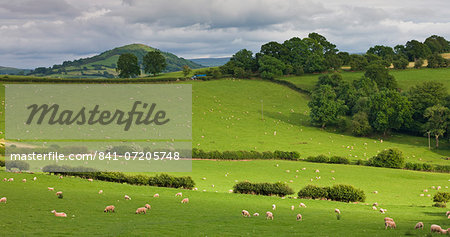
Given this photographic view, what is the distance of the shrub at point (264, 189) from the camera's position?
43.3 m

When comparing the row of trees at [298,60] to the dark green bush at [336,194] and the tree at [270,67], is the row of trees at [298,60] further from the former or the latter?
the dark green bush at [336,194]

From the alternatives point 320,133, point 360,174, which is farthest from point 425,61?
point 360,174

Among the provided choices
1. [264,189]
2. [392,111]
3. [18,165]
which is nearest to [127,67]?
[392,111]

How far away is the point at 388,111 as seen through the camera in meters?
93.6

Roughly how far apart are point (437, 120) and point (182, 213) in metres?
74.4

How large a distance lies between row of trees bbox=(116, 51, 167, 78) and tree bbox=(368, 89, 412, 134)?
77844 millimetres

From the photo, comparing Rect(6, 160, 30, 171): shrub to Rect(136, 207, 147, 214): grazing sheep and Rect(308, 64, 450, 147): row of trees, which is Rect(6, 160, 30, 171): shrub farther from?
Rect(308, 64, 450, 147): row of trees

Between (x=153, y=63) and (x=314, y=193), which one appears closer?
(x=314, y=193)

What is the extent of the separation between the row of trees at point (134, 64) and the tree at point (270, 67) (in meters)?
36.3

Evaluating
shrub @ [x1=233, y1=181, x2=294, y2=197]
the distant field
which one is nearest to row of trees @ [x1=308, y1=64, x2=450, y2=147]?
the distant field

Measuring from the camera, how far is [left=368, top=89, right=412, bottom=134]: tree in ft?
306

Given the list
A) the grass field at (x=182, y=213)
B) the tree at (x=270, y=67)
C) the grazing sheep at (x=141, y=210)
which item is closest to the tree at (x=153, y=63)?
the tree at (x=270, y=67)

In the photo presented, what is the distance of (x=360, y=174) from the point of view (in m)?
61.3

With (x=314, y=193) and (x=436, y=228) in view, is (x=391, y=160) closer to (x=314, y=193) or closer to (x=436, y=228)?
(x=314, y=193)
